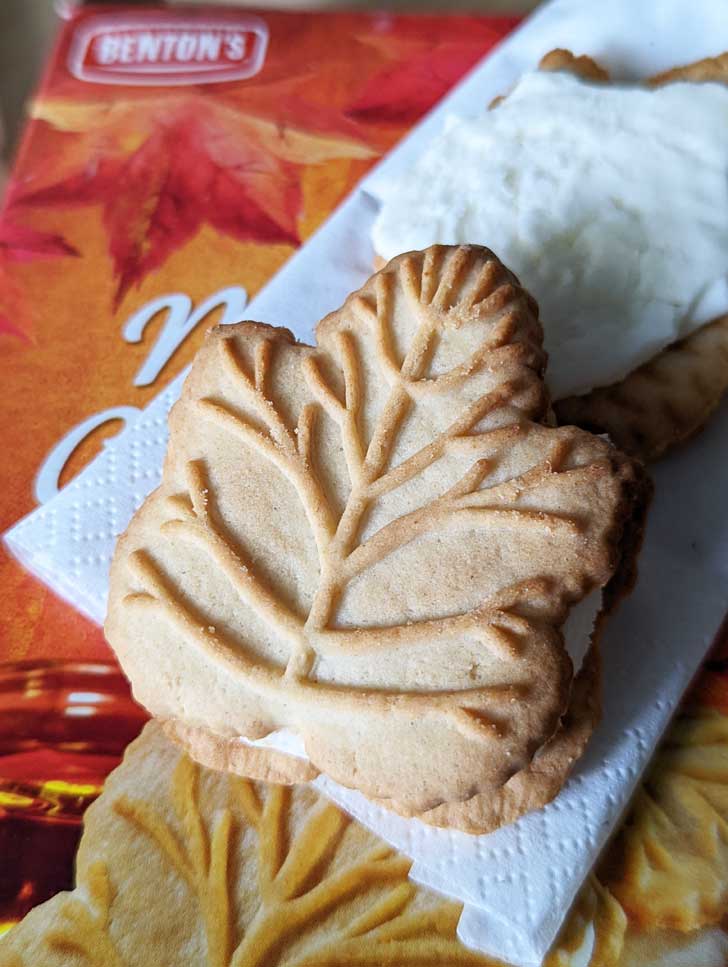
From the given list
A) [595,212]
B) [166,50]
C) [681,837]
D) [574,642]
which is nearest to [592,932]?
[681,837]

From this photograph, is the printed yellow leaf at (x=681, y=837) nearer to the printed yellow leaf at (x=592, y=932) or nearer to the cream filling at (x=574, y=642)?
the printed yellow leaf at (x=592, y=932)

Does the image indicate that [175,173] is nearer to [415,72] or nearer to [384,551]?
[415,72]

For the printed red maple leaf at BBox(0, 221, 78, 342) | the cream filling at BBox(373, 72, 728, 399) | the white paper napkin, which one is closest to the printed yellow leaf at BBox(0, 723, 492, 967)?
the white paper napkin

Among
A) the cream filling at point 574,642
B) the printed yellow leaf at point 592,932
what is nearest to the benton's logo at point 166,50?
the cream filling at point 574,642

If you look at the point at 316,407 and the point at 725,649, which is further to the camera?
→ the point at 725,649

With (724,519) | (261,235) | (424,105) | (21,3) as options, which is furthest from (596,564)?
(21,3)

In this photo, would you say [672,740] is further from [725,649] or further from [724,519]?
[724,519]
